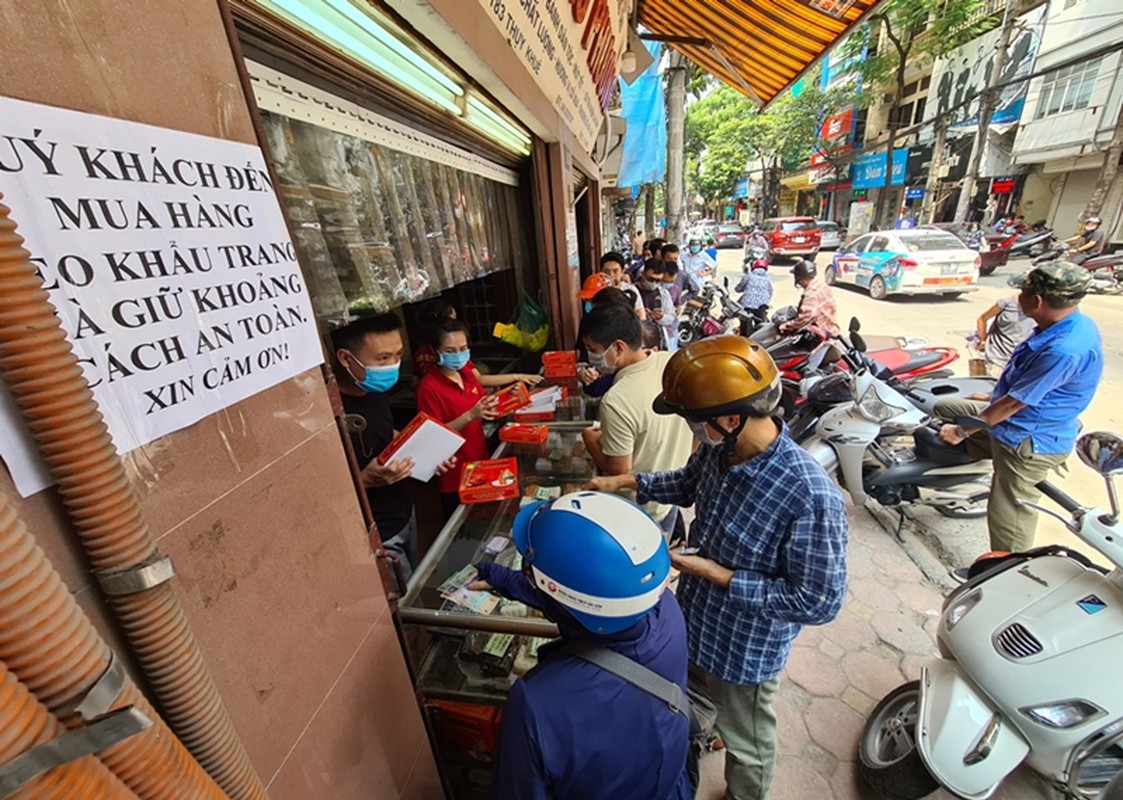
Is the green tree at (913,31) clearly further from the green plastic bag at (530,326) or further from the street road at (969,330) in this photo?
the green plastic bag at (530,326)

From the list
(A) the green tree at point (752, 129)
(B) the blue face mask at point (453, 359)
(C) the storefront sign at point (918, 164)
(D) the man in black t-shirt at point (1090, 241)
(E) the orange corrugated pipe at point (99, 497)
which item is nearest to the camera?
(E) the orange corrugated pipe at point (99, 497)

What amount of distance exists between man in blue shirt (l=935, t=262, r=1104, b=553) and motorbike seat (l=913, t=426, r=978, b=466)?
26 cm

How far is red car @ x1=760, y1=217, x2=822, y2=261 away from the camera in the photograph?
19438 millimetres

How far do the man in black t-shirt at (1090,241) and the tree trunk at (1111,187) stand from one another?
33 centimetres

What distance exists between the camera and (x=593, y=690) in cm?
110

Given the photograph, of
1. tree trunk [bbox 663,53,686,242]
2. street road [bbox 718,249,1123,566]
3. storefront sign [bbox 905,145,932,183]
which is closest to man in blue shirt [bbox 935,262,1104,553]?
street road [bbox 718,249,1123,566]

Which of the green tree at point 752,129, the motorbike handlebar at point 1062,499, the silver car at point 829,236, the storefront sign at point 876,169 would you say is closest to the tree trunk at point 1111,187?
the silver car at point 829,236

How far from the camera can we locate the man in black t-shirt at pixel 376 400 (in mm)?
1967

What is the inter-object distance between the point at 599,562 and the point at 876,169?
3154 centimetres

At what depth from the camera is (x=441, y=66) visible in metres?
1.96

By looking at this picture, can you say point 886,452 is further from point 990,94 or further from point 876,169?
point 876,169

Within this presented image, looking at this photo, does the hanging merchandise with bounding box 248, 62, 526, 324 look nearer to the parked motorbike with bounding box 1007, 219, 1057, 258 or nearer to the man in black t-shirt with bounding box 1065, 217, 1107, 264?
the man in black t-shirt with bounding box 1065, 217, 1107, 264

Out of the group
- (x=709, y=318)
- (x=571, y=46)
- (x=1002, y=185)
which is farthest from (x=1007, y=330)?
(x=1002, y=185)

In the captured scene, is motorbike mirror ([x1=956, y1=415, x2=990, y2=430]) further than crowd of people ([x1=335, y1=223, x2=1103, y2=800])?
Yes
